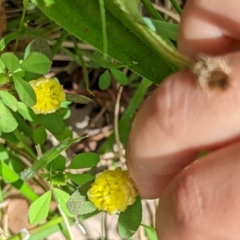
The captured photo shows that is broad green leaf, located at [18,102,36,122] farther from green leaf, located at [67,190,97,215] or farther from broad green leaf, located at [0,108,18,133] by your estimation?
green leaf, located at [67,190,97,215]

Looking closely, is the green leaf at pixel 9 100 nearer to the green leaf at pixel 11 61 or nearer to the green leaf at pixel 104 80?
the green leaf at pixel 11 61

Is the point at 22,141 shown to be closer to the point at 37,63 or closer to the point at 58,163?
the point at 58,163

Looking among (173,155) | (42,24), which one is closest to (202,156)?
(173,155)

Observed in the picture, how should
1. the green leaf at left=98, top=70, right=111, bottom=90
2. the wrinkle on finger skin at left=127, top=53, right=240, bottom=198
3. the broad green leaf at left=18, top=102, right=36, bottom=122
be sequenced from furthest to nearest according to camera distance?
the green leaf at left=98, top=70, right=111, bottom=90
the broad green leaf at left=18, top=102, right=36, bottom=122
the wrinkle on finger skin at left=127, top=53, right=240, bottom=198

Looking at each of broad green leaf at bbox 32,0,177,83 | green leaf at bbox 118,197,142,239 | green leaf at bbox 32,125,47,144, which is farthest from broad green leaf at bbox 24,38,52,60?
green leaf at bbox 118,197,142,239

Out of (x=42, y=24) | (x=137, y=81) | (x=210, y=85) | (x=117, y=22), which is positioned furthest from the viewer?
(x=137, y=81)

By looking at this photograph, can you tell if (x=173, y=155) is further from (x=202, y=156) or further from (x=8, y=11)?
(x=8, y=11)
